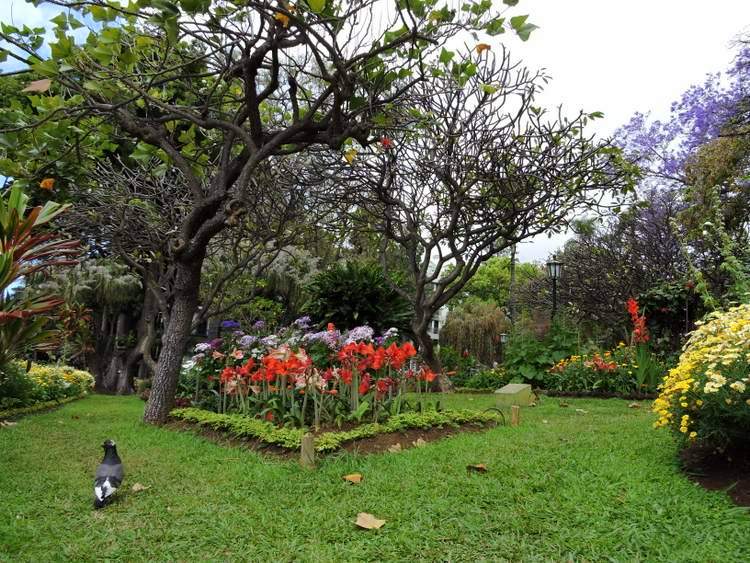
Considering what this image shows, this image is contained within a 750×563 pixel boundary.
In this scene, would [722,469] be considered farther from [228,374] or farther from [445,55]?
[228,374]

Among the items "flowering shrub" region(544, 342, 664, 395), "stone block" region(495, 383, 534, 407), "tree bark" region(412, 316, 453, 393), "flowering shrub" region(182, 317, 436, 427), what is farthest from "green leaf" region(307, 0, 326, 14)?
"flowering shrub" region(544, 342, 664, 395)

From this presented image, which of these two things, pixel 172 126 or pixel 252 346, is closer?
pixel 172 126

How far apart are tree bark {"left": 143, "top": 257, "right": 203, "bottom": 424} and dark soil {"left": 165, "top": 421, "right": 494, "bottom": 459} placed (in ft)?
3.70

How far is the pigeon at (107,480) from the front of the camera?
333cm

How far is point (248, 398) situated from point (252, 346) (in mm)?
1737

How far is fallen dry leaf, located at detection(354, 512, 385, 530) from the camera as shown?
9.50ft

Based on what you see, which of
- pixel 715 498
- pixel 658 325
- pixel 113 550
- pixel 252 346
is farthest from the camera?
pixel 658 325

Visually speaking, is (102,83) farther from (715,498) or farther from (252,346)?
(715,498)

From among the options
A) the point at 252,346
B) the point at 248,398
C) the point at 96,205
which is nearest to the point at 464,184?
the point at 252,346

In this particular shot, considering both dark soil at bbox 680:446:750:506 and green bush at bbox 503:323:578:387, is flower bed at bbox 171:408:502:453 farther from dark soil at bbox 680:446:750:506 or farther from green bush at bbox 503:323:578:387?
green bush at bbox 503:323:578:387

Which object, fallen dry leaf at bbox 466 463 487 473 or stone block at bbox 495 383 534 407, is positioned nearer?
fallen dry leaf at bbox 466 463 487 473

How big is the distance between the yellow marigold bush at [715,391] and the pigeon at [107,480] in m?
3.49

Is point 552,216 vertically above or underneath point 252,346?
above

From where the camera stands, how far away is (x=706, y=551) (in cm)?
247
